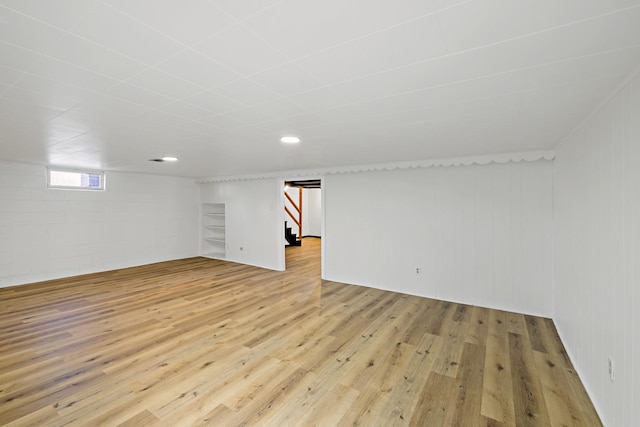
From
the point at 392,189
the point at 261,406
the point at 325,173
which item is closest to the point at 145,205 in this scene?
the point at 325,173

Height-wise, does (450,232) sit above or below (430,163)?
below

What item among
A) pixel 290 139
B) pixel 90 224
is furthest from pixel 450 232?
pixel 90 224

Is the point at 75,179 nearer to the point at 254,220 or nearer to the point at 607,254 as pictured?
the point at 254,220

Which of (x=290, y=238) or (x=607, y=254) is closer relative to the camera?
(x=607, y=254)

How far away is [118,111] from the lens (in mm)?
2154

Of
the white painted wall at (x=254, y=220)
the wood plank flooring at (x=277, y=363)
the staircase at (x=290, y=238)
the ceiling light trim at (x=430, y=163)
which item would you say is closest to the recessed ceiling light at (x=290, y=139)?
the ceiling light trim at (x=430, y=163)

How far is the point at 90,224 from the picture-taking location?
5855 mm

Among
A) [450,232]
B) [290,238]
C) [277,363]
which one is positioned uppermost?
[450,232]

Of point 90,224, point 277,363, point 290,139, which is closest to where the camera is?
point 277,363

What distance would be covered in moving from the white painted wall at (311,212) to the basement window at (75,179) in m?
7.37

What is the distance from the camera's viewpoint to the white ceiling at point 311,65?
1.05 metres

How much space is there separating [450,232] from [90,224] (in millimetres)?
7047

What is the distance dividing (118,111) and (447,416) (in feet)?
10.8

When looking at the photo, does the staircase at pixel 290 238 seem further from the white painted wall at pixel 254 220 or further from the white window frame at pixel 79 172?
the white window frame at pixel 79 172
